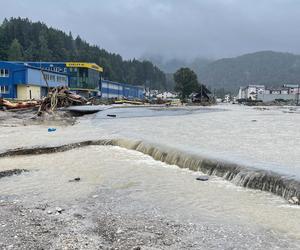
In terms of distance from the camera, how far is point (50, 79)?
9325 centimetres

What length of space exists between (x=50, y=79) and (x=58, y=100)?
44590mm

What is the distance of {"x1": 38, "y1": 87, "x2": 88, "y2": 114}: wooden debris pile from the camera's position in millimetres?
46362

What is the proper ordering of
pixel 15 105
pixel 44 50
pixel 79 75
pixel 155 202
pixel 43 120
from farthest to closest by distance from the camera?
pixel 44 50, pixel 79 75, pixel 15 105, pixel 43 120, pixel 155 202

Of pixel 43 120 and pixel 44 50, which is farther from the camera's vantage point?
pixel 44 50

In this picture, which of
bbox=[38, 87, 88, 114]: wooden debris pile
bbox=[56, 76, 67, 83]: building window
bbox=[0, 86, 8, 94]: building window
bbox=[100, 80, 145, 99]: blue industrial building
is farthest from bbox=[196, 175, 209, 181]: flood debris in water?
bbox=[100, 80, 145, 99]: blue industrial building

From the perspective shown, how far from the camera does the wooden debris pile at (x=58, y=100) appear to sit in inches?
1825

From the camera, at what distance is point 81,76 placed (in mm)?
107812

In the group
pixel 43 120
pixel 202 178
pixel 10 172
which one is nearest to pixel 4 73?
pixel 43 120

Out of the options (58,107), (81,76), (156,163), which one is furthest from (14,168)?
(81,76)

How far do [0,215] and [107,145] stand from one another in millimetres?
12334

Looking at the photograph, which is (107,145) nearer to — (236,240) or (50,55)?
(236,240)

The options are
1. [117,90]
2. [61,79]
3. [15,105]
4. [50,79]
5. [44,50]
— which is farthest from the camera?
[44,50]

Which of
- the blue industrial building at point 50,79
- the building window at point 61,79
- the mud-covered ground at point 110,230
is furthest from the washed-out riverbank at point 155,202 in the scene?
the building window at point 61,79

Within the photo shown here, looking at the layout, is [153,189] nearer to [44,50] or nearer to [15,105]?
[15,105]
